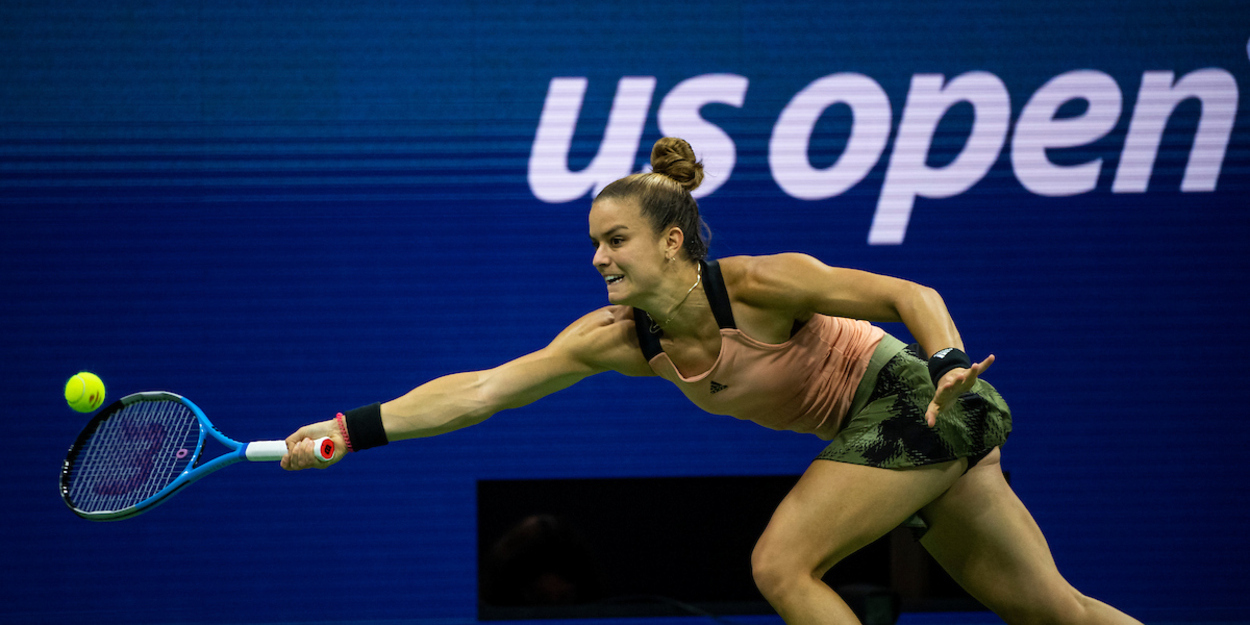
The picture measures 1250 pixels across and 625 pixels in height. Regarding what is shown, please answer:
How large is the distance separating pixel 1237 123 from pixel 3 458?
5.08 metres

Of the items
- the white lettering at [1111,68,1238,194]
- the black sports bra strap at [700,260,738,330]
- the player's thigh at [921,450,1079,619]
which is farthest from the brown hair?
the white lettering at [1111,68,1238,194]

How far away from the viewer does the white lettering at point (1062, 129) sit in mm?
4117

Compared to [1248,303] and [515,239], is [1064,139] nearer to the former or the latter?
[1248,303]

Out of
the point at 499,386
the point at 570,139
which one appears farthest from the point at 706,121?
the point at 499,386

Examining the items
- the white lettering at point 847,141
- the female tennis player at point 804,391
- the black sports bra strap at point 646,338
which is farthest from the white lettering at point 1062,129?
the black sports bra strap at point 646,338

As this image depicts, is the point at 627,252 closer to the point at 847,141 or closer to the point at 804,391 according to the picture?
the point at 804,391

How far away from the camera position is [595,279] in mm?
4082

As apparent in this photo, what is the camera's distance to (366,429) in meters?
2.46

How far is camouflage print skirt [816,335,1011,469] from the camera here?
2244 mm

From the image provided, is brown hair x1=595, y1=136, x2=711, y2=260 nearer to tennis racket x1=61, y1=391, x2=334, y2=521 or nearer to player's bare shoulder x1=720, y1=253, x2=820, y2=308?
player's bare shoulder x1=720, y1=253, x2=820, y2=308

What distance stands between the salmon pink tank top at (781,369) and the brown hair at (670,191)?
0.11m

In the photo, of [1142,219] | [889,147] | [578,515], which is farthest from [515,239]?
[1142,219]

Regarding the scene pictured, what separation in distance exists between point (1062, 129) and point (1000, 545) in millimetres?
2385

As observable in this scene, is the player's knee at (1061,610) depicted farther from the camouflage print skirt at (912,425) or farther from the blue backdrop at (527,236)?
the blue backdrop at (527,236)
